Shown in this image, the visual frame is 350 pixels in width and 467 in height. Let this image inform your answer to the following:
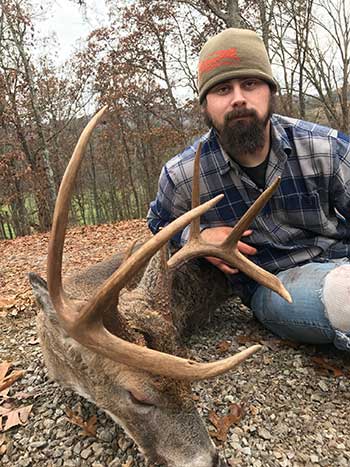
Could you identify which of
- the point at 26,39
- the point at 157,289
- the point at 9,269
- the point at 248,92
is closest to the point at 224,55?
the point at 248,92

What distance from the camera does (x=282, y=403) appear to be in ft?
9.39

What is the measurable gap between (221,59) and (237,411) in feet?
8.44

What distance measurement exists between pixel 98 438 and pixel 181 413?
2.15ft

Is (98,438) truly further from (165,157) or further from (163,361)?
(165,157)

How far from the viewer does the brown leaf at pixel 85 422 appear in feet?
8.63

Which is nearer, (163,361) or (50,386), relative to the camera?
(163,361)

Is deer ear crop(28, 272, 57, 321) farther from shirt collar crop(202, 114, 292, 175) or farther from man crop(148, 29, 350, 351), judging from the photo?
shirt collar crop(202, 114, 292, 175)

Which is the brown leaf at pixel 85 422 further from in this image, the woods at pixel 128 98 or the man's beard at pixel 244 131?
the woods at pixel 128 98

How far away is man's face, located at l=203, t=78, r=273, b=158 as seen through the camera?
3418 millimetres

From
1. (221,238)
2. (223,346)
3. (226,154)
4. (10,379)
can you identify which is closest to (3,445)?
(10,379)

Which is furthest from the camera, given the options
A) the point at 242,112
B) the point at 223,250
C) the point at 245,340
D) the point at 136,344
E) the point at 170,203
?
the point at 170,203

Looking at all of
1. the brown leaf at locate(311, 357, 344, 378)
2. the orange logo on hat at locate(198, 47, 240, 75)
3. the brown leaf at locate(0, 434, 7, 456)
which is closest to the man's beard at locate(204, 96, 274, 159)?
the orange logo on hat at locate(198, 47, 240, 75)

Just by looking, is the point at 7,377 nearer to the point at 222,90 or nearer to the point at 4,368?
the point at 4,368

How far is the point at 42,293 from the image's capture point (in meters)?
2.34
